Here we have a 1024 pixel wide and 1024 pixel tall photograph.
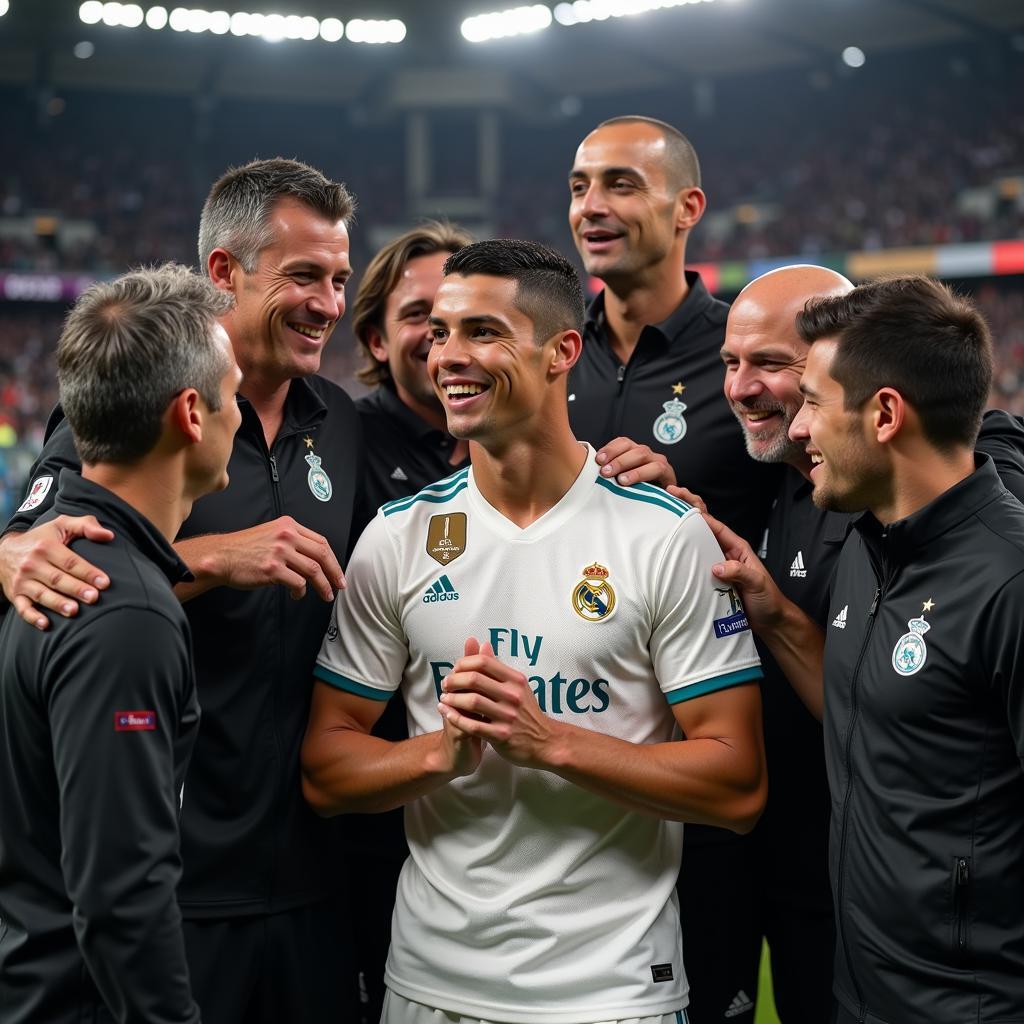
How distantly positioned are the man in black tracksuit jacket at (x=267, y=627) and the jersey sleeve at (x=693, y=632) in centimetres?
80

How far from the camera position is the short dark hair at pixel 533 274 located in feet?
10.00

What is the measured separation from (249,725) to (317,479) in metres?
0.72

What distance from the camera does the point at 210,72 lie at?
30.3m

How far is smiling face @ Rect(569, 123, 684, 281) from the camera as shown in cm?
433

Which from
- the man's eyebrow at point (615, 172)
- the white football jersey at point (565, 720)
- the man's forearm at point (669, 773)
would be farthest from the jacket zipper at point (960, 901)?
the man's eyebrow at point (615, 172)

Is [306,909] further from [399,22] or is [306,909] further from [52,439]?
[399,22]

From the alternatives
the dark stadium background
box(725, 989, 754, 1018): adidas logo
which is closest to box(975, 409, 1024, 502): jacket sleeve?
box(725, 989, 754, 1018): adidas logo

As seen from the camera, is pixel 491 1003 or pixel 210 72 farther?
pixel 210 72

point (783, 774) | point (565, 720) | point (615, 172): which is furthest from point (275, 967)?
point (615, 172)

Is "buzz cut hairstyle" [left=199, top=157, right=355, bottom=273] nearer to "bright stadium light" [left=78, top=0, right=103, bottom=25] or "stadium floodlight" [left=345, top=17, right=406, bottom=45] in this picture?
"bright stadium light" [left=78, top=0, right=103, bottom=25]

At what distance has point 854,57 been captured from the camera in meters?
29.3

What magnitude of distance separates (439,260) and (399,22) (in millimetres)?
27975

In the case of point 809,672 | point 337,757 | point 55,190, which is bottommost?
point 337,757

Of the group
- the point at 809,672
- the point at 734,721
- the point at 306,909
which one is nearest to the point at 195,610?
the point at 306,909
